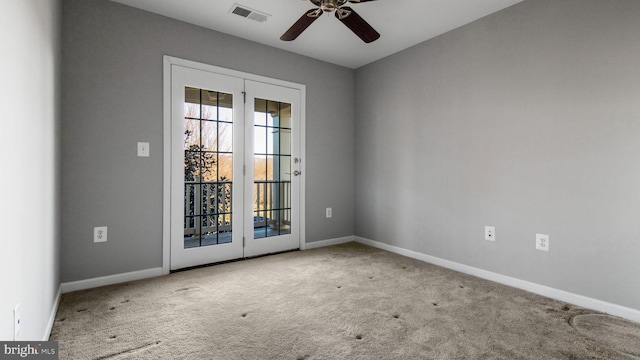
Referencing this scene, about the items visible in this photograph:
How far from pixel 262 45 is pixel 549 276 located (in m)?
3.61

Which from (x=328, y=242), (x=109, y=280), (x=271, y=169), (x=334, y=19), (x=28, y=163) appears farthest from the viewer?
(x=328, y=242)

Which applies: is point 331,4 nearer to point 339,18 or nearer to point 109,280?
point 339,18

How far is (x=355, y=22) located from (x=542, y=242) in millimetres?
2361

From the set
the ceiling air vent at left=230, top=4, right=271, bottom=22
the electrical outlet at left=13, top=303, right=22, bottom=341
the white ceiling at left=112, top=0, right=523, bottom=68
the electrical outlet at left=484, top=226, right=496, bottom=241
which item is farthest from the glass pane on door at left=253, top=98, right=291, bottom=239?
the electrical outlet at left=13, top=303, right=22, bottom=341

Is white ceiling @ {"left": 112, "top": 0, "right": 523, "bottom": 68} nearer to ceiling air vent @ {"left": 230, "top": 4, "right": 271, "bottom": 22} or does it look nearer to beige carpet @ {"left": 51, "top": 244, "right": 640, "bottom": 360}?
ceiling air vent @ {"left": 230, "top": 4, "right": 271, "bottom": 22}

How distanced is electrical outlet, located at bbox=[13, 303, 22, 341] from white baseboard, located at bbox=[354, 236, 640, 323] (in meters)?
3.25

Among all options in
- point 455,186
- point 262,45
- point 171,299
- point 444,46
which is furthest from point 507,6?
point 171,299

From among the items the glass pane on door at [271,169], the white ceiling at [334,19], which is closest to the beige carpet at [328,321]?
the glass pane on door at [271,169]

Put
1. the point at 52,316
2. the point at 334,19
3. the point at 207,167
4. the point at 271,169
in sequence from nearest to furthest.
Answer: the point at 52,316
the point at 334,19
the point at 207,167
the point at 271,169

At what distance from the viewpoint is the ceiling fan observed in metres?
2.18

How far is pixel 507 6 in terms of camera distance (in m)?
2.73

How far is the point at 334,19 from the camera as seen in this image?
9.87ft

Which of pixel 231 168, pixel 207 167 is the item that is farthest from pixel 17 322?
pixel 231 168

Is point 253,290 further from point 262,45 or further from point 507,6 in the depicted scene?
point 507,6
